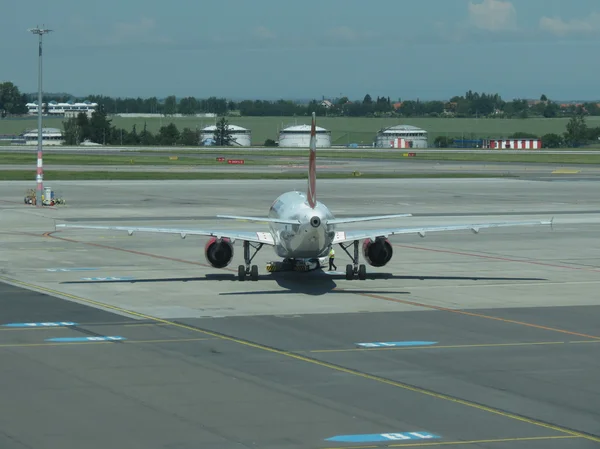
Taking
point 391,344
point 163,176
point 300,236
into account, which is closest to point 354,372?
point 391,344

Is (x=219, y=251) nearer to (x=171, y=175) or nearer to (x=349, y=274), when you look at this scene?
(x=349, y=274)

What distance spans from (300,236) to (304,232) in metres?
0.41

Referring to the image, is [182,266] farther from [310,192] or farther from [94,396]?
[94,396]

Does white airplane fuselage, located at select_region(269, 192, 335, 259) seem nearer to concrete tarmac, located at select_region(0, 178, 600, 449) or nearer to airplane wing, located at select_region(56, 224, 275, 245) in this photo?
airplane wing, located at select_region(56, 224, 275, 245)

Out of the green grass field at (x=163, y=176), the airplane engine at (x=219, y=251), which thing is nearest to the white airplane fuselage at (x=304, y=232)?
the airplane engine at (x=219, y=251)

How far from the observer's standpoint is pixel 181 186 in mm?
115688

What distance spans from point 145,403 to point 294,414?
3.52 m

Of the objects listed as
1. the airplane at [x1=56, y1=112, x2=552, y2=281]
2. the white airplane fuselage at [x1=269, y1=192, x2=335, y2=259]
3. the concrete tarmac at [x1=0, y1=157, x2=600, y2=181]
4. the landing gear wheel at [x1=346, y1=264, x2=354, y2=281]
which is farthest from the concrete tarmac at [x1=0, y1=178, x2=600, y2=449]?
the concrete tarmac at [x1=0, y1=157, x2=600, y2=181]

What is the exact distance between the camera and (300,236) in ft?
136

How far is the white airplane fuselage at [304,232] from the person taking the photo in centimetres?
4109

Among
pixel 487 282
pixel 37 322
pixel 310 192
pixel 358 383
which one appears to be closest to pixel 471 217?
pixel 487 282

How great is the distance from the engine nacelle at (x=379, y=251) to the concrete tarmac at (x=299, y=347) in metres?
1.04

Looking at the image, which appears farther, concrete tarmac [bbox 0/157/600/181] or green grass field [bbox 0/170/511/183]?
concrete tarmac [bbox 0/157/600/181]

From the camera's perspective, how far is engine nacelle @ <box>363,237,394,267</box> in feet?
152
